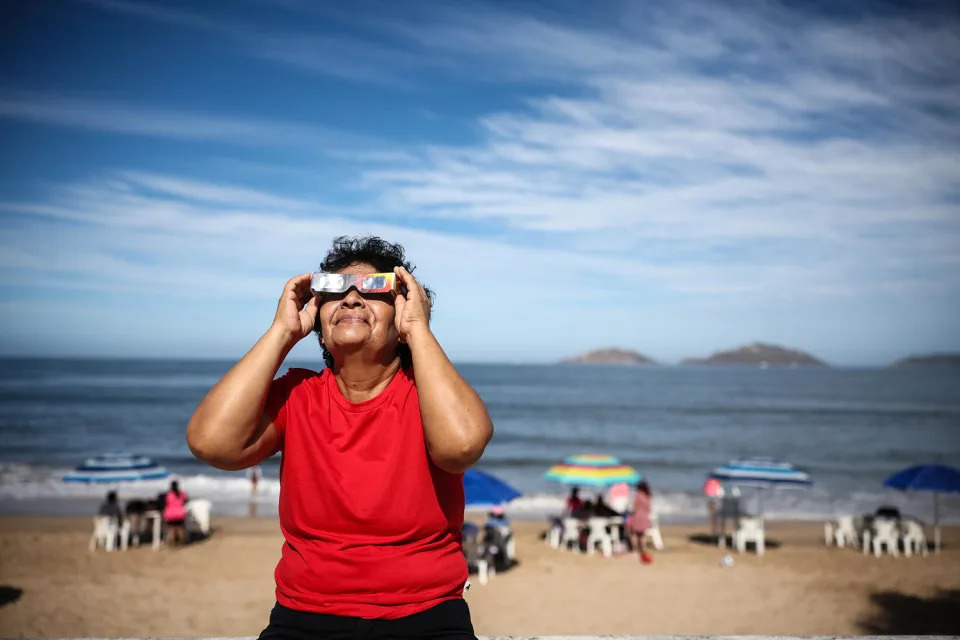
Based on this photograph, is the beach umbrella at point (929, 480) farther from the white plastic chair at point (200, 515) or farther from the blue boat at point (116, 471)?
the blue boat at point (116, 471)

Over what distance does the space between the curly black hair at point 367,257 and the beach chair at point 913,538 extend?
12704 millimetres

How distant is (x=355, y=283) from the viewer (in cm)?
219

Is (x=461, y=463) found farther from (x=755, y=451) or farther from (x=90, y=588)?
(x=755, y=451)

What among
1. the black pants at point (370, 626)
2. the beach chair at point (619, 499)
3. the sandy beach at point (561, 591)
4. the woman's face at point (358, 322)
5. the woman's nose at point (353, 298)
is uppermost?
the woman's nose at point (353, 298)

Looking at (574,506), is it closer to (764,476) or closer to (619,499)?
(619,499)

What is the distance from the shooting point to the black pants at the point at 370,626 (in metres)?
1.97

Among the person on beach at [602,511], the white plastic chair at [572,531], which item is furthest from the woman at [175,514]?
the person on beach at [602,511]

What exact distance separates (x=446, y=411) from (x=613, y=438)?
38993 mm

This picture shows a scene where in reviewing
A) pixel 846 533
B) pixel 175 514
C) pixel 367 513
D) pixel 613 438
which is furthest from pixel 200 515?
pixel 613 438

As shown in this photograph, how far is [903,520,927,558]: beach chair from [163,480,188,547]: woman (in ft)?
36.7

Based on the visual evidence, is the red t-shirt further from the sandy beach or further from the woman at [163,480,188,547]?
the woman at [163,480,188,547]

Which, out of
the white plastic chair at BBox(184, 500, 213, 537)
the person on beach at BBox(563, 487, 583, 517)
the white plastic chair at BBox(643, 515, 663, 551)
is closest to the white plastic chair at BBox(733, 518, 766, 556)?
the white plastic chair at BBox(643, 515, 663, 551)

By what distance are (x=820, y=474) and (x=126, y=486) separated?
22022 mm

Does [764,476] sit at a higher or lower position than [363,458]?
lower
